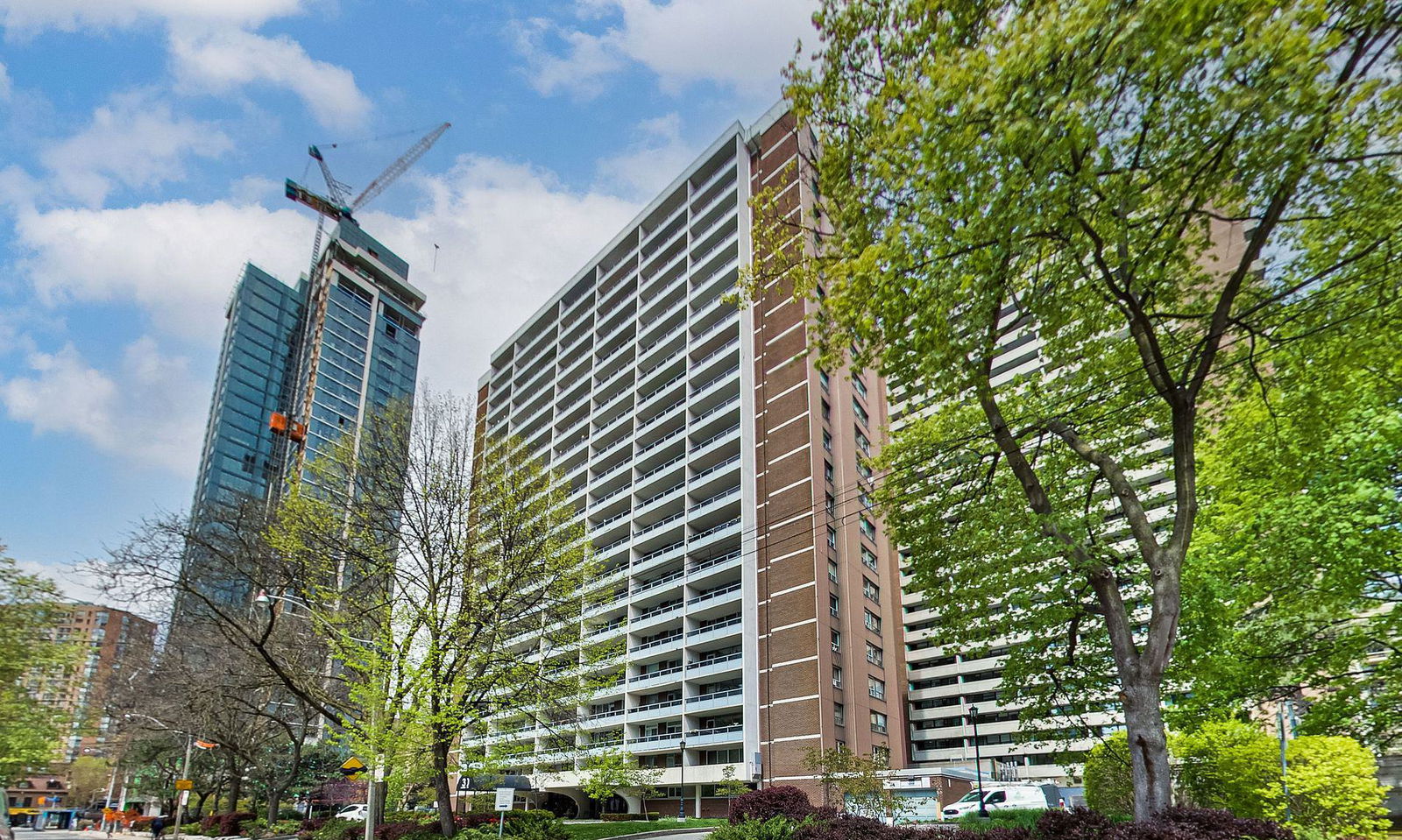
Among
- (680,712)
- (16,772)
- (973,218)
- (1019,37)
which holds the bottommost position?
(16,772)

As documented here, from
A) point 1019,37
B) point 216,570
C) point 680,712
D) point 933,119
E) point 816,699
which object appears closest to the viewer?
point 1019,37

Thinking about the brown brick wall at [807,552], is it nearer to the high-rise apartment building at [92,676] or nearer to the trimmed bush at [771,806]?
the trimmed bush at [771,806]

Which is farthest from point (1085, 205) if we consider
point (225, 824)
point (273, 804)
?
point (225, 824)

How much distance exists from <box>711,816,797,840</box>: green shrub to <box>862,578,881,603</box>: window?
1340 inches

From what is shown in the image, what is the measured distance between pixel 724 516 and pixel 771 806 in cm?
3487

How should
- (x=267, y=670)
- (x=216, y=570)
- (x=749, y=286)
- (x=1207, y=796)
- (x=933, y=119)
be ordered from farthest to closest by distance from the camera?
(x=267, y=670) → (x=216, y=570) → (x=1207, y=796) → (x=749, y=286) → (x=933, y=119)

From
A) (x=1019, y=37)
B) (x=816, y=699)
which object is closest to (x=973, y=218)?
(x=1019, y=37)

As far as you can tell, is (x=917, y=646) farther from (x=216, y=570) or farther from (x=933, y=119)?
(x=933, y=119)

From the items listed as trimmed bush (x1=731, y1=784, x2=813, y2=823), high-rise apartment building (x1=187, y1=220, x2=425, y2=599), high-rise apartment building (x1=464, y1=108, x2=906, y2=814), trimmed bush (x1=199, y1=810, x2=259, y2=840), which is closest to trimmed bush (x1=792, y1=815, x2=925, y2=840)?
trimmed bush (x1=731, y1=784, x2=813, y2=823)

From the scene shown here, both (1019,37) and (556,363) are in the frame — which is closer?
(1019,37)

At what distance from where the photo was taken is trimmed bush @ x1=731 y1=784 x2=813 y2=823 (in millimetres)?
16984

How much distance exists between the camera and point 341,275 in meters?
121

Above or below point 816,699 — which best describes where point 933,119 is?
above

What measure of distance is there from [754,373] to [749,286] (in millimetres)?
38634
